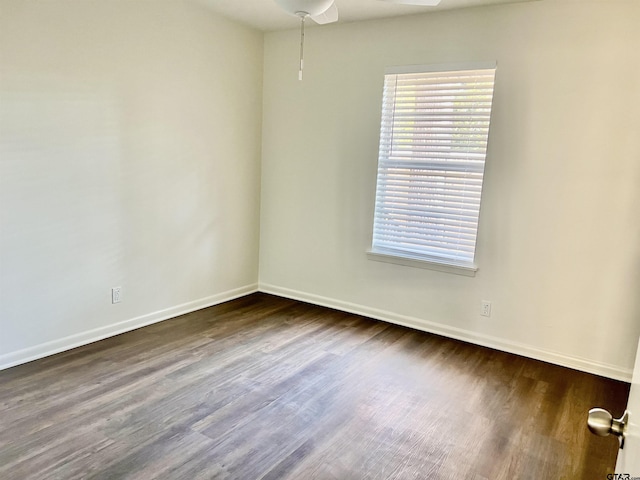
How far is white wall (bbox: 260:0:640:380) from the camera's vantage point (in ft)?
9.26

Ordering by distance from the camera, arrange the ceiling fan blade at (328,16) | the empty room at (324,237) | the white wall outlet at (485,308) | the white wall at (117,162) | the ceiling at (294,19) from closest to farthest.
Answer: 1. the empty room at (324,237)
2. the ceiling fan blade at (328,16)
3. the white wall at (117,162)
4. the ceiling at (294,19)
5. the white wall outlet at (485,308)

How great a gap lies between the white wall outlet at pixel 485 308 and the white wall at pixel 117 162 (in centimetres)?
231

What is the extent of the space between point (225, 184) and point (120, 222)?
1.09 metres

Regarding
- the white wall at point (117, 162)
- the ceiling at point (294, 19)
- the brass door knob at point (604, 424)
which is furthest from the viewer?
the ceiling at point (294, 19)

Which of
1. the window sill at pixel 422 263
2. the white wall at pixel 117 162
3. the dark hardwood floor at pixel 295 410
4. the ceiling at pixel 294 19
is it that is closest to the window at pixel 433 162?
the window sill at pixel 422 263

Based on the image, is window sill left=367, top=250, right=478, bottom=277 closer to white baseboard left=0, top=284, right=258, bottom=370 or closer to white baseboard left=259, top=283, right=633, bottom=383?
white baseboard left=259, top=283, right=633, bottom=383

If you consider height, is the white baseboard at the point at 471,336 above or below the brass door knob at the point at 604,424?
below

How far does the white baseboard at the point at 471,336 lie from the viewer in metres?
2.97

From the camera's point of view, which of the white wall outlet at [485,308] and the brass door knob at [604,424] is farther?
the white wall outlet at [485,308]

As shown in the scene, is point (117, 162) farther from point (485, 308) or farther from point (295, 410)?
point (485, 308)

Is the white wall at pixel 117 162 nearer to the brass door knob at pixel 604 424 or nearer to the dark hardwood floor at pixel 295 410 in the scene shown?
the dark hardwood floor at pixel 295 410

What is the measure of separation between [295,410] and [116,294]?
1731mm

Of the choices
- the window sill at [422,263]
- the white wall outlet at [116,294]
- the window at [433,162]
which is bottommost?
the white wall outlet at [116,294]

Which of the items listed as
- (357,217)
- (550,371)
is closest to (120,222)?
(357,217)
